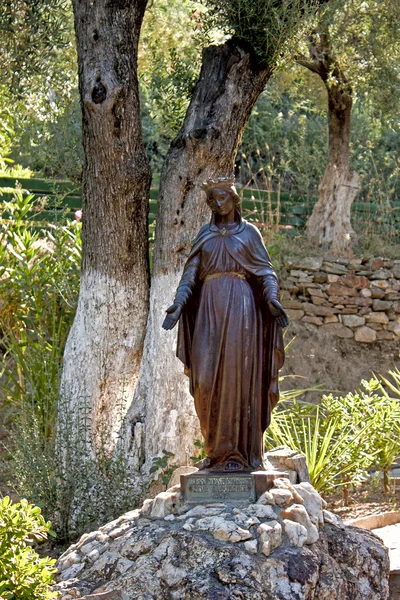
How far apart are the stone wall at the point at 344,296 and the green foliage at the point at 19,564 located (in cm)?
792

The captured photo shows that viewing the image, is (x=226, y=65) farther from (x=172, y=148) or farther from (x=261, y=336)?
(x=261, y=336)

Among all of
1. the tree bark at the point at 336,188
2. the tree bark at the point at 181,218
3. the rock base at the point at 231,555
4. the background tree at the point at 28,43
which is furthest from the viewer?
the tree bark at the point at 336,188

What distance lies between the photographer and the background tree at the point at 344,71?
11.6 m

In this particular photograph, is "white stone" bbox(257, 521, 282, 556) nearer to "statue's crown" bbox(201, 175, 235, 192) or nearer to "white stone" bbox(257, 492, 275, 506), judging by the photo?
"white stone" bbox(257, 492, 275, 506)

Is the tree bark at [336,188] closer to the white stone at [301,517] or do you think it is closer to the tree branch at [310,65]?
the tree branch at [310,65]

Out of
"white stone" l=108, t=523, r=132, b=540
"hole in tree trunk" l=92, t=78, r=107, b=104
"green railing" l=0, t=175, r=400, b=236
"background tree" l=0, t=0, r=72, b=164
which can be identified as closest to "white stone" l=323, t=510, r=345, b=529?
"white stone" l=108, t=523, r=132, b=540

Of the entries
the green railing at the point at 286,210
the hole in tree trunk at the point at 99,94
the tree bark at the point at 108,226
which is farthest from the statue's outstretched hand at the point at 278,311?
the green railing at the point at 286,210

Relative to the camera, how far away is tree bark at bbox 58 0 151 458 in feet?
26.8

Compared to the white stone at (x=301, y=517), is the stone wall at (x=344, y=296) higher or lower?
higher

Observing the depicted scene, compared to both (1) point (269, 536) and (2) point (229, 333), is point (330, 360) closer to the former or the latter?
(2) point (229, 333)

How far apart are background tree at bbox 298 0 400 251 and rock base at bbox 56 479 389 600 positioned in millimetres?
6383

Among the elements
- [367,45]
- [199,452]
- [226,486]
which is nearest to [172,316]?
[226,486]

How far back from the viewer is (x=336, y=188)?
13336 mm

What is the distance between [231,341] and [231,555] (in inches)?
48.6
